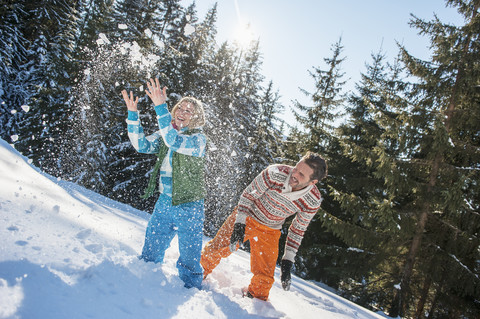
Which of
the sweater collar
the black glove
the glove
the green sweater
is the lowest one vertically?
the black glove

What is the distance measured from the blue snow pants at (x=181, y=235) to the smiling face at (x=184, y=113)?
0.89 metres

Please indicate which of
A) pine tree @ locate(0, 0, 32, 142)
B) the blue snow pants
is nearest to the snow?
the blue snow pants

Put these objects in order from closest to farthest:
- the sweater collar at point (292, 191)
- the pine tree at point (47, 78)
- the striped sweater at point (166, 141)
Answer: the striped sweater at point (166, 141) < the sweater collar at point (292, 191) < the pine tree at point (47, 78)

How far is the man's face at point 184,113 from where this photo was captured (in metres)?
3.05

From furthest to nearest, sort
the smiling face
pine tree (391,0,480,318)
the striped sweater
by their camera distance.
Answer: pine tree (391,0,480,318) < the smiling face < the striped sweater

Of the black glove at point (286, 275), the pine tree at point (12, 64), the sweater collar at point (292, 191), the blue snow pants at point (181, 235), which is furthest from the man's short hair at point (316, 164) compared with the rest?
the pine tree at point (12, 64)

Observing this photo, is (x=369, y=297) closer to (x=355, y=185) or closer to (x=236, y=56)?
(x=355, y=185)

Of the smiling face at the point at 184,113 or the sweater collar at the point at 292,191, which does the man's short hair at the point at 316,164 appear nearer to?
the sweater collar at the point at 292,191

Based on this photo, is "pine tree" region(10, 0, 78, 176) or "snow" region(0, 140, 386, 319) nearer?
"snow" region(0, 140, 386, 319)

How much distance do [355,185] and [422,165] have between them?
3.00 m

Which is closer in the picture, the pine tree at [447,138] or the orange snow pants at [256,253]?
the orange snow pants at [256,253]

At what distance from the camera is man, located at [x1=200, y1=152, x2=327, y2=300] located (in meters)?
3.28

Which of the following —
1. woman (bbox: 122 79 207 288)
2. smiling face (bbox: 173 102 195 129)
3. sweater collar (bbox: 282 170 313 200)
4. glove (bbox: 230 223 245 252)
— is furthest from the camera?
sweater collar (bbox: 282 170 313 200)

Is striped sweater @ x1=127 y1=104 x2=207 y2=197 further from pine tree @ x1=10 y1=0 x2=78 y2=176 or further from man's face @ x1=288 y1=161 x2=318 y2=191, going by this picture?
pine tree @ x1=10 y1=0 x2=78 y2=176
